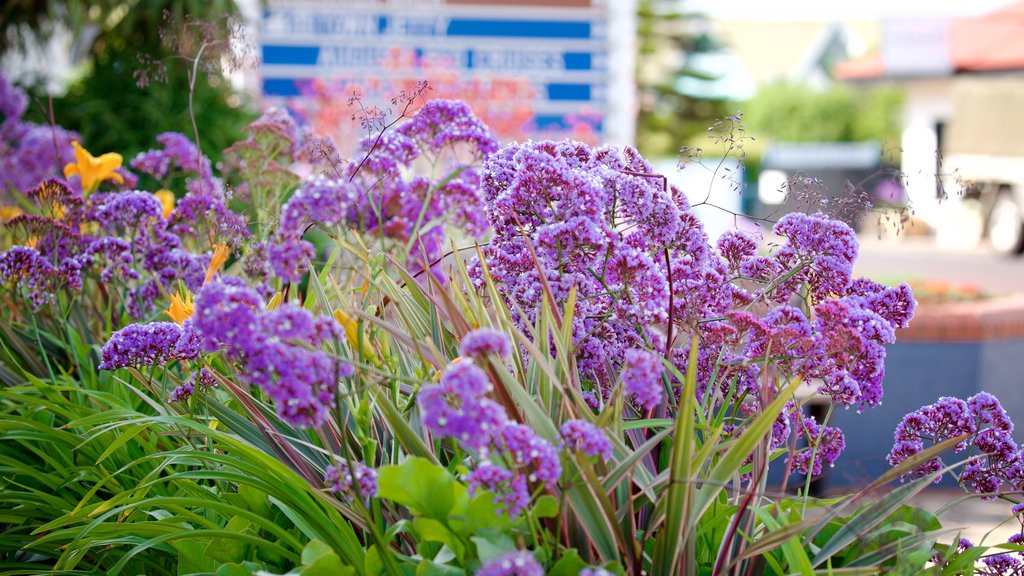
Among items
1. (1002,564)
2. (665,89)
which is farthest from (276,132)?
(665,89)

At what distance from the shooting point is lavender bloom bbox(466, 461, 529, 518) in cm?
129

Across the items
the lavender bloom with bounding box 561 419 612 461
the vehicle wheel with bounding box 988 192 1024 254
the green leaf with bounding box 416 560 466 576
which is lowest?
the vehicle wheel with bounding box 988 192 1024 254

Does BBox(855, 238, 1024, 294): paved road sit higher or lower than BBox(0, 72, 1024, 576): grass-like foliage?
lower

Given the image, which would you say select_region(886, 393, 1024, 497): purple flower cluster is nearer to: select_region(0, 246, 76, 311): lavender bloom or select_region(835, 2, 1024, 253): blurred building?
select_region(0, 246, 76, 311): lavender bloom

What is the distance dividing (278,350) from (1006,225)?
837 inches

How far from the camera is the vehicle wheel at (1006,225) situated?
19656 mm

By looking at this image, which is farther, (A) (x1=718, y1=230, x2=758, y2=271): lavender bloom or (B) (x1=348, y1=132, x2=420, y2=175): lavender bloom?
(A) (x1=718, y1=230, x2=758, y2=271): lavender bloom

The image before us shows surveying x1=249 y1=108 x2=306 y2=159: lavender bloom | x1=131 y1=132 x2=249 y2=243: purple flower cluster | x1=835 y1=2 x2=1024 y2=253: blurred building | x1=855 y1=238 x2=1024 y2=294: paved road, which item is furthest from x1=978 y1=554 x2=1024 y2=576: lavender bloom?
x1=835 y1=2 x2=1024 y2=253: blurred building

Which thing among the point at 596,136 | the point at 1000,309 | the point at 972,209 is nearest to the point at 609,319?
the point at 1000,309

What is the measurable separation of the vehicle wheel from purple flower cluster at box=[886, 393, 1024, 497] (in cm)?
1977

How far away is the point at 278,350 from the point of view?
1278 mm

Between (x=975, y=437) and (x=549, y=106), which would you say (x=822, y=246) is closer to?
(x=975, y=437)

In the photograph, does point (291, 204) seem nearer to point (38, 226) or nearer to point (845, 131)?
point (38, 226)

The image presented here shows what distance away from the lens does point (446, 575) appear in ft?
4.63
